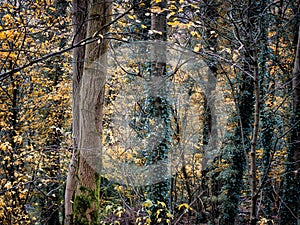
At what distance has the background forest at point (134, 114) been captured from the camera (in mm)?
3768

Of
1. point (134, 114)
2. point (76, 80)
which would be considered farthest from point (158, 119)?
point (76, 80)

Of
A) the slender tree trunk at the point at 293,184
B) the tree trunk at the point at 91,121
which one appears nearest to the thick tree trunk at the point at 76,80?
the tree trunk at the point at 91,121

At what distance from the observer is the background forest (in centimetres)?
377

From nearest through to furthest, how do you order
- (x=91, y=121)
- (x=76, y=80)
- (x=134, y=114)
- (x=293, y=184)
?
(x=91, y=121) < (x=76, y=80) < (x=293, y=184) < (x=134, y=114)

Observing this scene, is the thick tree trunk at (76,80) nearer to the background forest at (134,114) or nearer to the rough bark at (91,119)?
the background forest at (134,114)

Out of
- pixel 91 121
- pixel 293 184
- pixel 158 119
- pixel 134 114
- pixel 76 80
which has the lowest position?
pixel 293 184

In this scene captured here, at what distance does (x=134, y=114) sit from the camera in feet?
24.0

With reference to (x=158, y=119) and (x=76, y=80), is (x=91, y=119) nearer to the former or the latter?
(x=76, y=80)

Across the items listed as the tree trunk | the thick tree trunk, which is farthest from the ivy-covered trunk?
the tree trunk

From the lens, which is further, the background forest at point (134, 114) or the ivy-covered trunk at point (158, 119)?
the ivy-covered trunk at point (158, 119)

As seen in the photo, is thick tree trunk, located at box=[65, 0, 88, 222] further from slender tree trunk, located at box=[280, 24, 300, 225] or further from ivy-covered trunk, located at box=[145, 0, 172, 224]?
slender tree trunk, located at box=[280, 24, 300, 225]

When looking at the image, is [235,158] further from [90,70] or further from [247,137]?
[90,70]

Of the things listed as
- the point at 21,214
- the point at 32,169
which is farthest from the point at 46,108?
the point at 21,214

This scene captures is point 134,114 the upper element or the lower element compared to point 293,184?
upper
